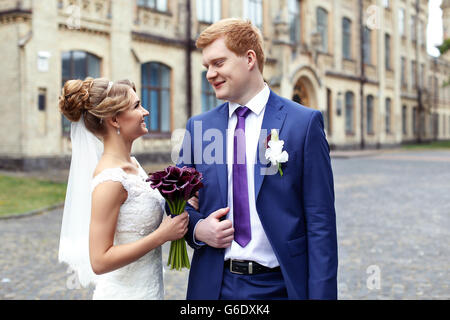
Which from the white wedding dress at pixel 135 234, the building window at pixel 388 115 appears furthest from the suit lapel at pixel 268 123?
the building window at pixel 388 115

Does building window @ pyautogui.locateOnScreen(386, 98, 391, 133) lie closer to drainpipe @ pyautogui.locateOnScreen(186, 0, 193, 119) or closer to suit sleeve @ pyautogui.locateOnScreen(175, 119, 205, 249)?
drainpipe @ pyautogui.locateOnScreen(186, 0, 193, 119)

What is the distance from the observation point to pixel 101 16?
17.1 metres

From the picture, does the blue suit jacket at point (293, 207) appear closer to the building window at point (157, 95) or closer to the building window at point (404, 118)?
the building window at point (157, 95)

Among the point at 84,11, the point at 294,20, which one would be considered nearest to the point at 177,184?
the point at 84,11

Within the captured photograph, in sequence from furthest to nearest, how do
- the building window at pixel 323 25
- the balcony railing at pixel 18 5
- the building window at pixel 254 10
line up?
1. the building window at pixel 323 25
2. the building window at pixel 254 10
3. the balcony railing at pixel 18 5

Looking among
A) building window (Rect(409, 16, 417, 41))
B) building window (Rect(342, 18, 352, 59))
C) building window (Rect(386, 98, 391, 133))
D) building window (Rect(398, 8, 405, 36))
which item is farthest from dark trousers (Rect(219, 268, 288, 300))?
building window (Rect(409, 16, 417, 41))

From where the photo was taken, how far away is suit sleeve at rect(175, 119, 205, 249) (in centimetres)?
230

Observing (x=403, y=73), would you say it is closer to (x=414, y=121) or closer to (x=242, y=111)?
(x=414, y=121)

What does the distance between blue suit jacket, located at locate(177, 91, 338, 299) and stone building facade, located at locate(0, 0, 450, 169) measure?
546 inches

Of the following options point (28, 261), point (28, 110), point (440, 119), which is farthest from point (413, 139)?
point (28, 261)

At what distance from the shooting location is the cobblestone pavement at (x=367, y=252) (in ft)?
17.0

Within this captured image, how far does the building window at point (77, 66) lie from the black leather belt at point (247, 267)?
14.6m

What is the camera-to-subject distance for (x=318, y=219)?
220cm

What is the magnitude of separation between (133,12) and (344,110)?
56.7 ft
